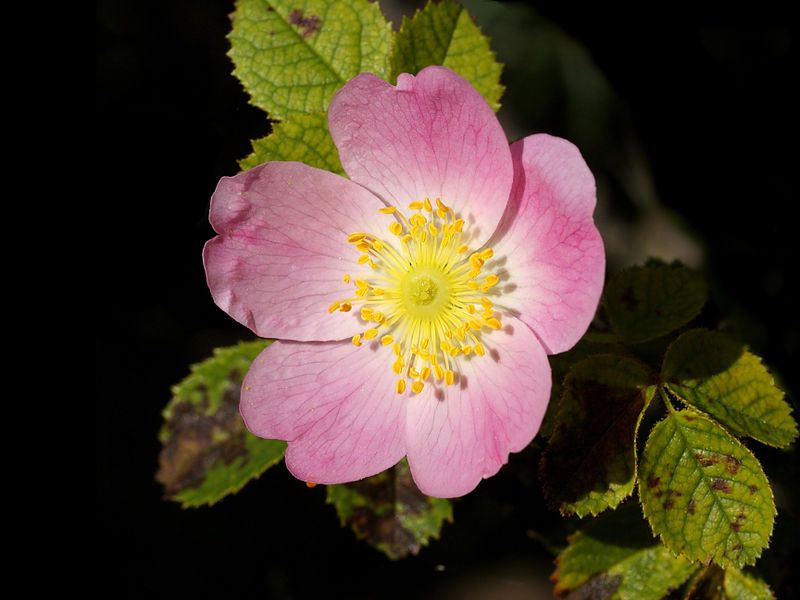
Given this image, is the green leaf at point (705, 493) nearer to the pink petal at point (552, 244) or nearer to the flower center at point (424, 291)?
the pink petal at point (552, 244)

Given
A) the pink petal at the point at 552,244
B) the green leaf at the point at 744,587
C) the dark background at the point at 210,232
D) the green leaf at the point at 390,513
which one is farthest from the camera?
the dark background at the point at 210,232

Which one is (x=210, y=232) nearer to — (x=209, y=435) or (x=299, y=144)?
(x=209, y=435)

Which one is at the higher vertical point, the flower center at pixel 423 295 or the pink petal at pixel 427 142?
the pink petal at pixel 427 142

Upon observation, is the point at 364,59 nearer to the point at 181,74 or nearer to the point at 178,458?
the point at 181,74

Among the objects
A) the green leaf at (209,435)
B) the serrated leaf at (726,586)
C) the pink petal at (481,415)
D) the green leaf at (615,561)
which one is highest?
the pink petal at (481,415)

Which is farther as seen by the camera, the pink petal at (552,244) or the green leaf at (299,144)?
the green leaf at (299,144)

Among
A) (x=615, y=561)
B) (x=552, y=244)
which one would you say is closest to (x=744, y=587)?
(x=615, y=561)

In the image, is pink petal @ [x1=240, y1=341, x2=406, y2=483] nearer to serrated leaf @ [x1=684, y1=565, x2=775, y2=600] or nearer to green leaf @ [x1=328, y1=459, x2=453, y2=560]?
green leaf @ [x1=328, y1=459, x2=453, y2=560]

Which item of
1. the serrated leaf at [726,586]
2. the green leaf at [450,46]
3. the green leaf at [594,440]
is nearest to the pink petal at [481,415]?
the green leaf at [594,440]
